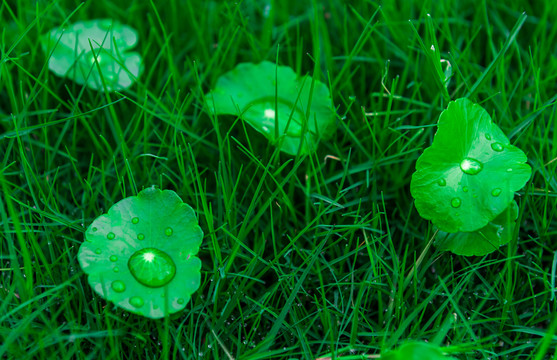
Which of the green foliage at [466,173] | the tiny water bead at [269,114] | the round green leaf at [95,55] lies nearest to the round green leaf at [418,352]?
the green foliage at [466,173]

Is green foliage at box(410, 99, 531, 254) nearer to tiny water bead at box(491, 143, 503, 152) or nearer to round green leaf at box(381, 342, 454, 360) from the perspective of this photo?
tiny water bead at box(491, 143, 503, 152)

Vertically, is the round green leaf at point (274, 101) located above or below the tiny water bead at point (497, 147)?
above

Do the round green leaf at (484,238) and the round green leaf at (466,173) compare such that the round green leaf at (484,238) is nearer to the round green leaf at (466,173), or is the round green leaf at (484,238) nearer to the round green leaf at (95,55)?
the round green leaf at (466,173)

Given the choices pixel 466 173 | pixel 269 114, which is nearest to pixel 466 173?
pixel 466 173

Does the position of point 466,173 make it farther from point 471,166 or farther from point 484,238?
point 484,238

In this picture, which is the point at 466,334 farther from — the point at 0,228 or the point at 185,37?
the point at 185,37
